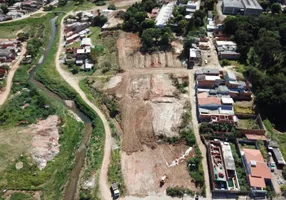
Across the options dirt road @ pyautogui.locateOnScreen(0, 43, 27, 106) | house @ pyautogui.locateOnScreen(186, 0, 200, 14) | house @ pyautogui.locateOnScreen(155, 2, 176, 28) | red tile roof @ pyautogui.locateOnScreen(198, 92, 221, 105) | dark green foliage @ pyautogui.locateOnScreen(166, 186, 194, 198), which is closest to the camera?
dark green foliage @ pyautogui.locateOnScreen(166, 186, 194, 198)

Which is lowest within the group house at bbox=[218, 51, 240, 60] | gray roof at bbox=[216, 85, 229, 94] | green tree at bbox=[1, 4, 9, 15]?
gray roof at bbox=[216, 85, 229, 94]

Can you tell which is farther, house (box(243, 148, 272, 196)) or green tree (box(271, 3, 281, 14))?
green tree (box(271, 3, 281, 14))

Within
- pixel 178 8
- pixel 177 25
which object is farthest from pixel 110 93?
pixel 178 8

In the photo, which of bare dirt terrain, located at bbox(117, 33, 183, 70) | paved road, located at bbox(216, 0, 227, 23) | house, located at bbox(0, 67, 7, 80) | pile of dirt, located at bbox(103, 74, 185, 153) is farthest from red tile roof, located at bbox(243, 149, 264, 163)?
house, located at bbox(0, 67, 7, 80)

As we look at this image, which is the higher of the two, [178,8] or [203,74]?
[178,8]

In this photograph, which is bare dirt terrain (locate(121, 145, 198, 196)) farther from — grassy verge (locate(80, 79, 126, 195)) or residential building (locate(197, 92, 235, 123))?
residential building (locate(197, 92, 235, 123))

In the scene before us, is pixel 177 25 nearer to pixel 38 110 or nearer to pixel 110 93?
pixel 110 93

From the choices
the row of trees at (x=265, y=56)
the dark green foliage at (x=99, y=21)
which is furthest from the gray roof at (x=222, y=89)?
the dark green foliage at (x=99, y=21)
